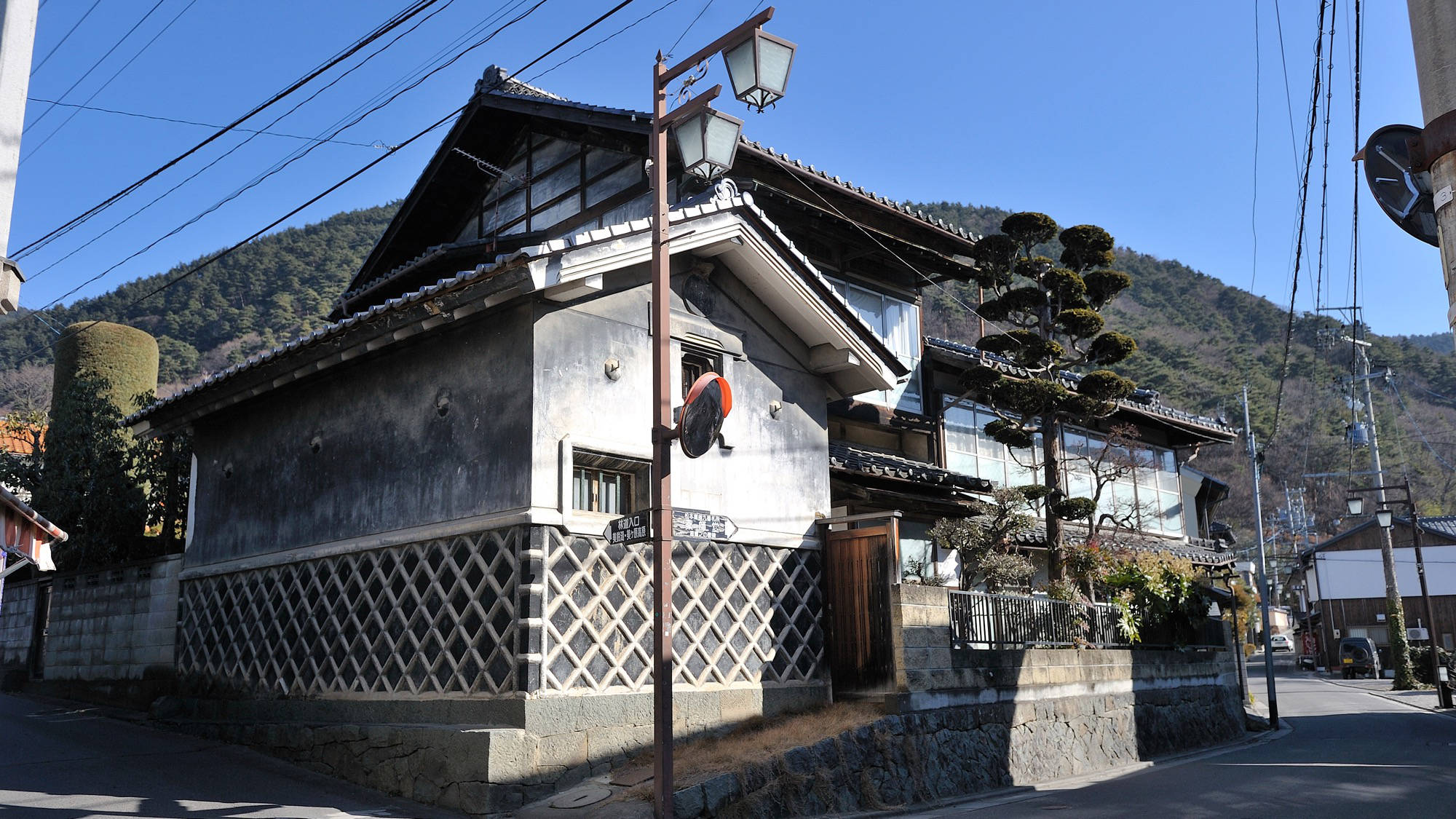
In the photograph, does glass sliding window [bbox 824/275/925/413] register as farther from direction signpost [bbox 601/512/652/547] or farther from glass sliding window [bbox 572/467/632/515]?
direction signpost [bbox 601/512/652/547]

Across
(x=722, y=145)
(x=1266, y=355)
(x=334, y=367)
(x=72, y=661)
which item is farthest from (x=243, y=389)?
(x=1266, y=355)

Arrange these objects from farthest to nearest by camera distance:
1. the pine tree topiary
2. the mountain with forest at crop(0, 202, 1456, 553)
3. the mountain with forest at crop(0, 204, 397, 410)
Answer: the mountain with forest at crop(0, 202, 1456, 553)
the mountain with forest at crop(0, 204, 397, 410)
the pine tree topiary

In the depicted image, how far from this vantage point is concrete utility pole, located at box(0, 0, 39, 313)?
31.4ft

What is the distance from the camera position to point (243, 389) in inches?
602

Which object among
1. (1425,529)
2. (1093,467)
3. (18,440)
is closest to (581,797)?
(1093,467)

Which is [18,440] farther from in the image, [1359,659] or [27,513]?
[1359,659]

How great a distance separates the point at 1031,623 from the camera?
54.4 feet

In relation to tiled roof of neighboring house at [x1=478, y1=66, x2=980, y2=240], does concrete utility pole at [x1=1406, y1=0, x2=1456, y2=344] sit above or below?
below

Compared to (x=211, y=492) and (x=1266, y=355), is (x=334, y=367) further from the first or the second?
(x=1266, y=355)

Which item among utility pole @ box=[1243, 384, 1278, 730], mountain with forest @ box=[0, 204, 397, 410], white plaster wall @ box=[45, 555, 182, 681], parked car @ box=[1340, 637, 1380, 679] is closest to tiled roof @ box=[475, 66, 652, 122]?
white plaster wall @ box=[45, 555, 182, 681]

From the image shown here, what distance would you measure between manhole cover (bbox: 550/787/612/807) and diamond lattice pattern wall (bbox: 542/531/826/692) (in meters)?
1.12

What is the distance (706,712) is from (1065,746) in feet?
22.3

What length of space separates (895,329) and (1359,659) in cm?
4420

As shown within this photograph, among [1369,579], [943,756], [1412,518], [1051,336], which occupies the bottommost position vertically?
[943,756]
